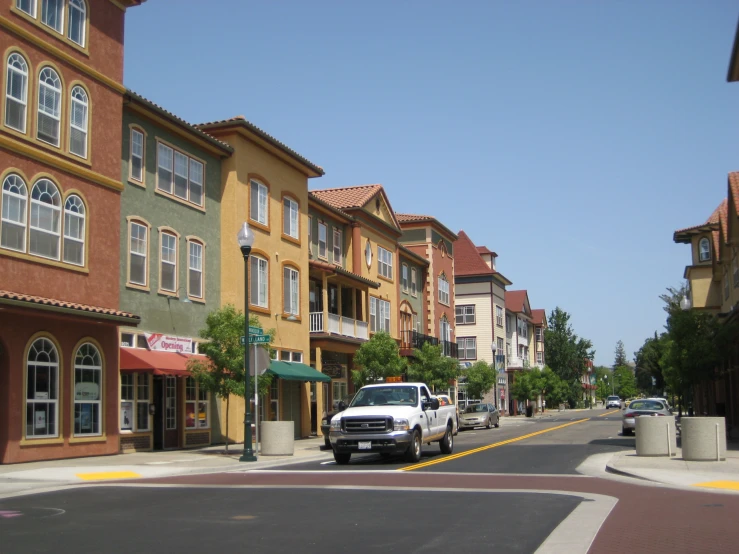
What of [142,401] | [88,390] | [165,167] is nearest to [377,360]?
[142,401]

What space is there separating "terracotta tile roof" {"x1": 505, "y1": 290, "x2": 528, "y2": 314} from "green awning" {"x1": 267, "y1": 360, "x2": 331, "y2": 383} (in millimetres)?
55620

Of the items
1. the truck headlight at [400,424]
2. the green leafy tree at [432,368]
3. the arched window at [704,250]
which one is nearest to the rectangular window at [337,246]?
the green leafy tree at [432,368]

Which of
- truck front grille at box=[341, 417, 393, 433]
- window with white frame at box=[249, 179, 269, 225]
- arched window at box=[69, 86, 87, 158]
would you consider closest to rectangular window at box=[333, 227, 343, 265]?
window with white frame at box=[249, 179, 269, 225]

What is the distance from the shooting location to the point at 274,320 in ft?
114

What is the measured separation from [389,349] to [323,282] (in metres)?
4.10

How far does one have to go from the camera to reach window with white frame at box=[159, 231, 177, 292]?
2797cm

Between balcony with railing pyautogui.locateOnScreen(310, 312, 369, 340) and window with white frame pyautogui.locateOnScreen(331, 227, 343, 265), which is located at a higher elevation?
window with white frame pyautogui.locateOnScreen(331, 227, 343, 265)

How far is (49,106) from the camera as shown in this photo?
2303 centimetres

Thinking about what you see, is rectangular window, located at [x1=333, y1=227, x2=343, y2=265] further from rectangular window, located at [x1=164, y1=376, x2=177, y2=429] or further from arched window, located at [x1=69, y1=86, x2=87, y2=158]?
arched window, located at [x1=69, y1=86, x2=87, y2=158]

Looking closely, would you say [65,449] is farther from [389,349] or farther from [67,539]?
[389,349]

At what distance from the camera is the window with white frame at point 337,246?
4338 centimetres

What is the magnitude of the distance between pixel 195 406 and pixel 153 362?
4.05 meters

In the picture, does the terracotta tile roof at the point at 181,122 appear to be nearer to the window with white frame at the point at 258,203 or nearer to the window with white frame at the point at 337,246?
the window with white frame at the point at 258,203

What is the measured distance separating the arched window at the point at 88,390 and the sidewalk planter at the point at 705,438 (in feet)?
49.1
